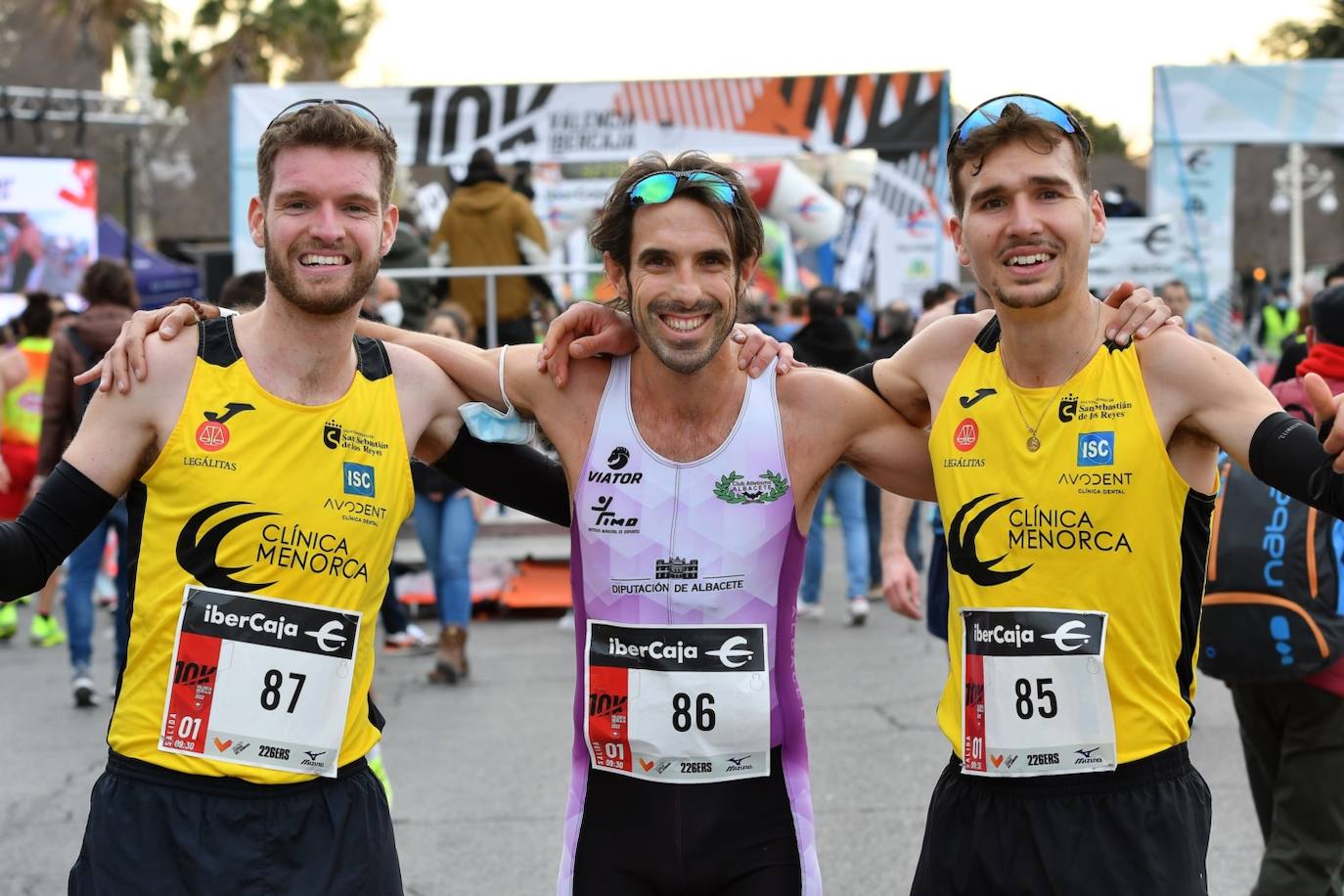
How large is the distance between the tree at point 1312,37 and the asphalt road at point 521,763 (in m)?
44.4

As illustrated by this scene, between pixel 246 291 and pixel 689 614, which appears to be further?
pixel 246 291

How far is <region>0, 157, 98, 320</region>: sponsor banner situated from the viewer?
21.9 meters

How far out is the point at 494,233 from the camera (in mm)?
11727

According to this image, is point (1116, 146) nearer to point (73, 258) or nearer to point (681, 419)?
point (73, 258)

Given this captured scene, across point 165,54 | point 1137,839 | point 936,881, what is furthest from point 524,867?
point 165,54

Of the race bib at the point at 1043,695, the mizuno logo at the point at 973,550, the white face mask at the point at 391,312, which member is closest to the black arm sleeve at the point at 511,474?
the mizuno logo at the point at 973,550

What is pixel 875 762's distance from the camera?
6.93m

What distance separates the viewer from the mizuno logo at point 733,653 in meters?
3.34

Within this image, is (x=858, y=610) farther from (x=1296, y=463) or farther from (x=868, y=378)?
(x=1296, y=463)

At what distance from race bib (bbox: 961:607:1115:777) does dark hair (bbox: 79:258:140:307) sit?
642 centimetres

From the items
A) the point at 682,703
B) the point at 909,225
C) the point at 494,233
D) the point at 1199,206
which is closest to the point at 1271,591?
the point at 682,703

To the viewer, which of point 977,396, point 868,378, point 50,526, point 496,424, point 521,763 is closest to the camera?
point 50,526

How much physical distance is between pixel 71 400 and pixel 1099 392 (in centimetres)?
688

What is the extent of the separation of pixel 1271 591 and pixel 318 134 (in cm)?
295
